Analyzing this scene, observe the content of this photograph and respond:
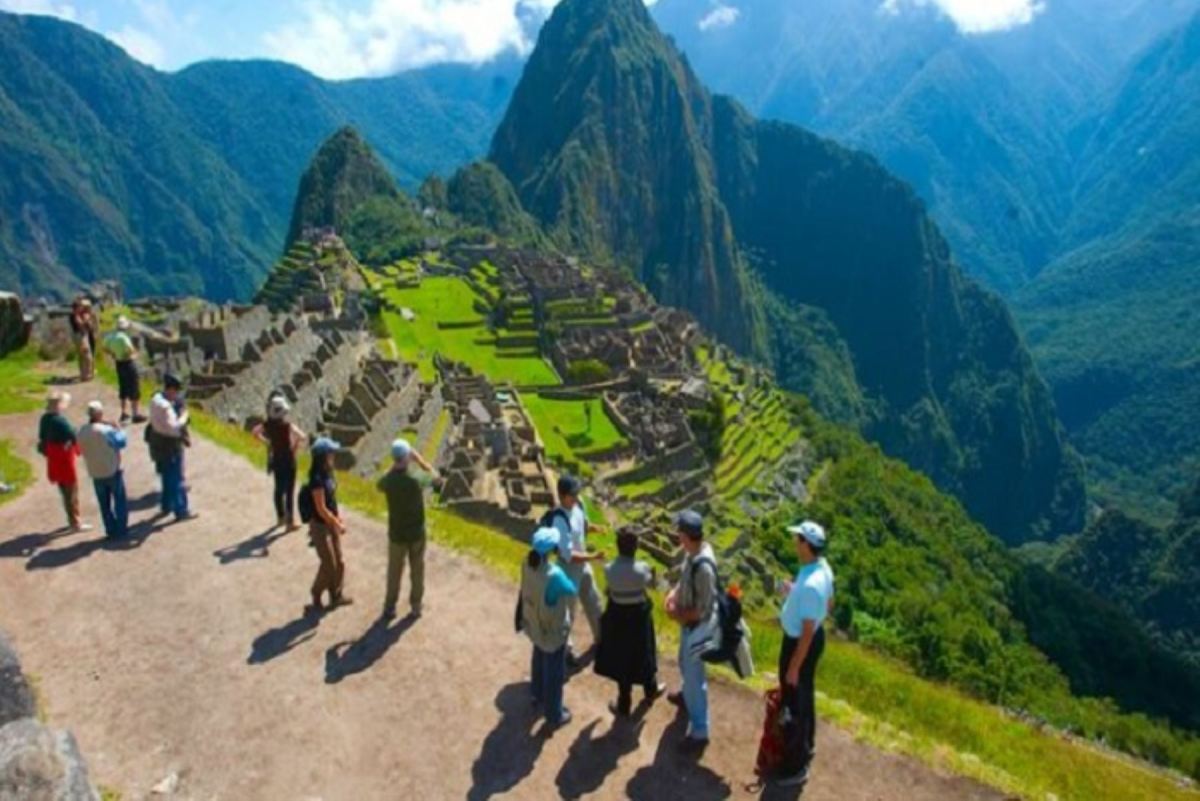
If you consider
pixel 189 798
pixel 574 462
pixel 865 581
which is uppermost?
pixel 189 798

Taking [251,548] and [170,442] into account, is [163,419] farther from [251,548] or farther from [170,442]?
[251,548]

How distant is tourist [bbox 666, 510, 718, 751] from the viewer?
884 centimetres

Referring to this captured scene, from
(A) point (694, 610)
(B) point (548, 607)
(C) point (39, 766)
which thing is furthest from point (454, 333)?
(C) point (39, 766)

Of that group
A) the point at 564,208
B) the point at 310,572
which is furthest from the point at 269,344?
the point at 564,208

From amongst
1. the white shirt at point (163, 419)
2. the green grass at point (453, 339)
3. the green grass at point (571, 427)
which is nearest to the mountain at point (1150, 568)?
the green grass at point (571, 427)

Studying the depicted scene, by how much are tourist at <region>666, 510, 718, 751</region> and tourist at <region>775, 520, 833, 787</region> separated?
0.73 m

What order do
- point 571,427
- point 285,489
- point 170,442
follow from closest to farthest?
1. point 170,442
2. point 285,489
3. point 571,427

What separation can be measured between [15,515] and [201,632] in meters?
5.12

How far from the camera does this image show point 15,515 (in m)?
14.5

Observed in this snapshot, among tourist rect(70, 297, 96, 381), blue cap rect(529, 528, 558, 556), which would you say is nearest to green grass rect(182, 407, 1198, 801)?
blue cap rect(529, 528, 558, 556)

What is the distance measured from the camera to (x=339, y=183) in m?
145

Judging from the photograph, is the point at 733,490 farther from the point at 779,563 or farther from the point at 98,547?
the point at 98,547

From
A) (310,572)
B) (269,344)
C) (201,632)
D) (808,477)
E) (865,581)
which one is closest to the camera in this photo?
(201,632)

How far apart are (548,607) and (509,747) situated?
151cm
